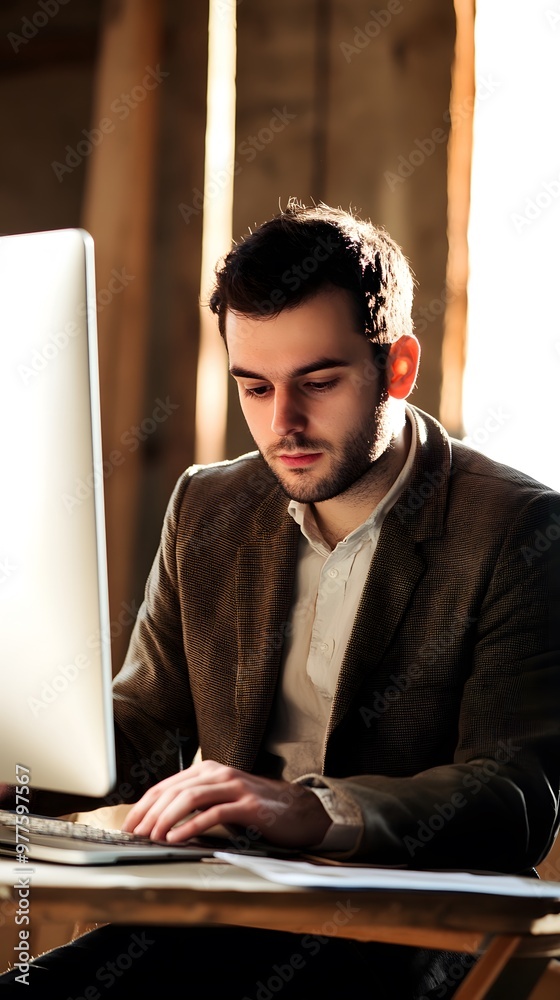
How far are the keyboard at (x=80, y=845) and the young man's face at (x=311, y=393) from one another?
26.2 inches

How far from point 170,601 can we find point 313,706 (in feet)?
0.98

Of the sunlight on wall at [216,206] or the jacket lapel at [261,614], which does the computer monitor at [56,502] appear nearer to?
the jacket lapel at [261,614]

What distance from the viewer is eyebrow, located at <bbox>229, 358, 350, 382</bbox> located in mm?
1364

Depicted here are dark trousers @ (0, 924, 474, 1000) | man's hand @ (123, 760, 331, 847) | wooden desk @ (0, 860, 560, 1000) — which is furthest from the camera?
dark trousers @ (0, 924, 474, 1000)

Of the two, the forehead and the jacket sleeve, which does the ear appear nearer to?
the forehead

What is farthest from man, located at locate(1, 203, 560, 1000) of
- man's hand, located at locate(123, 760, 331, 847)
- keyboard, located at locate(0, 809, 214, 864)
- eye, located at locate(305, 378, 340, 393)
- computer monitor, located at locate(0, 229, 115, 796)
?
computer monitor, located at locate(0, 229, 115, 796)

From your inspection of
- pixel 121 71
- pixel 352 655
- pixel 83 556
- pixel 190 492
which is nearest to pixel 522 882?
pixel 83 556

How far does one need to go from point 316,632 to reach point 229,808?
0.60 metres

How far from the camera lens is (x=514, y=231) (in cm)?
214

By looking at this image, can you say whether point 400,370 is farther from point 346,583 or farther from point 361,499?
point 346,583

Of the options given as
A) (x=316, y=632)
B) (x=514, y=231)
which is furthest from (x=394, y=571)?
(x=514, y=231)

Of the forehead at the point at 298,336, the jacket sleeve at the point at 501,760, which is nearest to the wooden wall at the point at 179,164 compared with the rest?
the forehead at the point at 298,336

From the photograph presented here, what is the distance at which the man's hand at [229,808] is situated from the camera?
2.72ft

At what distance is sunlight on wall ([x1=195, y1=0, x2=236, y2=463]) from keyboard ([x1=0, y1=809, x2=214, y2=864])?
5.54 feet
